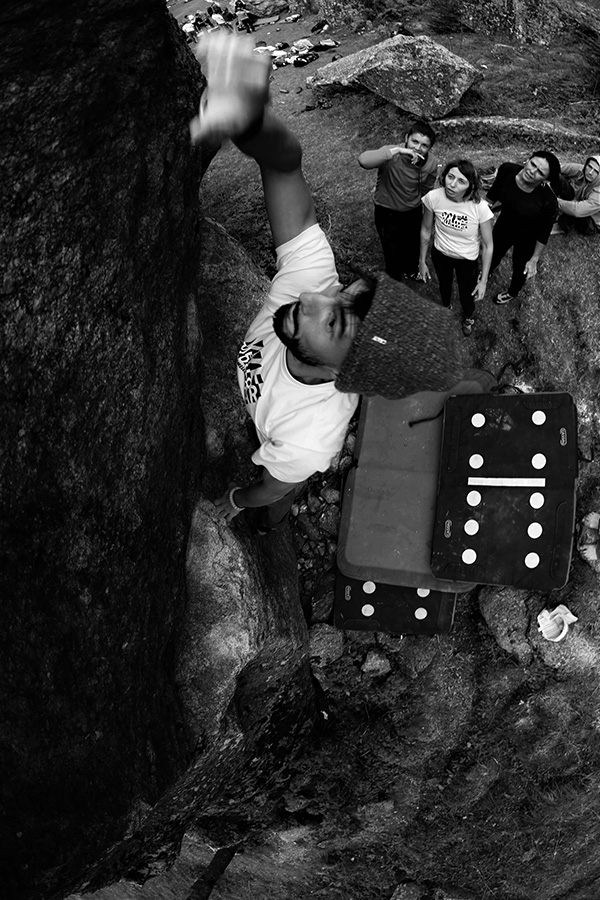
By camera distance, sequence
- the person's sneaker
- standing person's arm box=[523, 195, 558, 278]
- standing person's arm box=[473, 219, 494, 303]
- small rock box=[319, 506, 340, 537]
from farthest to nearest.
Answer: small rock box=[319, 506, 340, 537] < standing person's arm box=[523, 195, 558, 278] < standing person's arm box=[473, 219, 494, 303] < the person's sneaker

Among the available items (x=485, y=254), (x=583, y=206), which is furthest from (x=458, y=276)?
(x=583, y=206)

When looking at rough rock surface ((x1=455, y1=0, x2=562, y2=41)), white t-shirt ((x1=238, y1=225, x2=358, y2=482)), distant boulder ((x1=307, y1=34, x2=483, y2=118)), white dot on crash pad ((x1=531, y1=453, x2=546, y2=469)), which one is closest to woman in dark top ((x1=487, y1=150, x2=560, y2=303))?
white dot on crash pad ((x1=531, y1=453, x2=546, y2=469))

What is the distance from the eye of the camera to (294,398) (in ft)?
11.8

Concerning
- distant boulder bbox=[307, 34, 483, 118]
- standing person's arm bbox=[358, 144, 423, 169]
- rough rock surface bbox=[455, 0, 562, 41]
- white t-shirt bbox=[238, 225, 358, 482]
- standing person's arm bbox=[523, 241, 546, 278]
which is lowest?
standing person's arm bbox=[523, 241, 546, 278]

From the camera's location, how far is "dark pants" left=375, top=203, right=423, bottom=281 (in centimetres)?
551

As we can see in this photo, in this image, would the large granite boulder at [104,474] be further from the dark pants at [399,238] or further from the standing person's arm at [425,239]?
the standing person's arm at [425,239]

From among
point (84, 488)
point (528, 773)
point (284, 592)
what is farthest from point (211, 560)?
point (528, 773)

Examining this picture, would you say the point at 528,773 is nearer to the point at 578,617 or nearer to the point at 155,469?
the point at 578,617

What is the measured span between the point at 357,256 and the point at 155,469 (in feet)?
10.4

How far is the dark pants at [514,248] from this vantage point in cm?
562

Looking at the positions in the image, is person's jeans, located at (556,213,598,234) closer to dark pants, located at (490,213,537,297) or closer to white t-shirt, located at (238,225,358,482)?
dark pants, located at (490,213,537,297)

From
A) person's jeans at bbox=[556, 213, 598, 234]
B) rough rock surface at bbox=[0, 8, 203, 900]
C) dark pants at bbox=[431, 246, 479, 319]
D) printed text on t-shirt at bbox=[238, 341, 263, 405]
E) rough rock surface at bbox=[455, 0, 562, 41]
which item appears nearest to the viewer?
rough rock surface at bbox=[0, 8, 203, 900]

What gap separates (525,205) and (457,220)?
651 millimetres

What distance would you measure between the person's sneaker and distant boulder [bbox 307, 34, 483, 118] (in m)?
4.63
